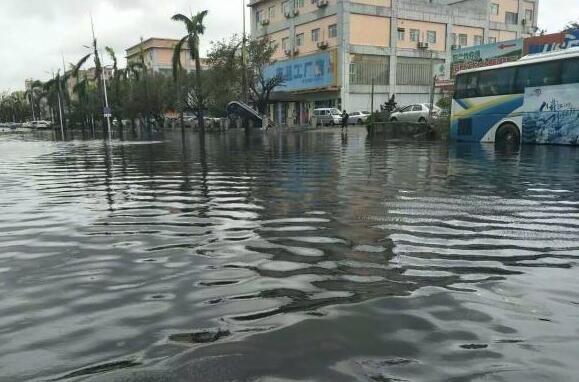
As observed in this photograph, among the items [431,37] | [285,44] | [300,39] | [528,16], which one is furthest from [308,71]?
[528,16]

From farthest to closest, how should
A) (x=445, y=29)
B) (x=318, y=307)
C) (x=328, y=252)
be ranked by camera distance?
(x=445, y=29)
(x=328, y=252)
(x=318, y=307)

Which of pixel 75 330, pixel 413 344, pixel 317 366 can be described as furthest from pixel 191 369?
pixel 413 344

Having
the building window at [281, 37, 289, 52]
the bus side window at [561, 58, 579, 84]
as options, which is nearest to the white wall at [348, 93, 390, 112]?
the building window at [281, 37, 289, 52]

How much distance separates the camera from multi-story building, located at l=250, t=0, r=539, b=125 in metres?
53.2

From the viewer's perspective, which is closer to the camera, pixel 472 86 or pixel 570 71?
pixel 570 71

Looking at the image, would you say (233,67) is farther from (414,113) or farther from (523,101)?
(523,101)

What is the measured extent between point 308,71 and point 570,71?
132 feet

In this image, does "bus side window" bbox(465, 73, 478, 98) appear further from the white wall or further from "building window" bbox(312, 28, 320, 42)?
"building window" bbox(312, 28, 320, 42)

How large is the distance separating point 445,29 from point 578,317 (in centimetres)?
6005

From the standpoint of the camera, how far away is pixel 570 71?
61.0ft

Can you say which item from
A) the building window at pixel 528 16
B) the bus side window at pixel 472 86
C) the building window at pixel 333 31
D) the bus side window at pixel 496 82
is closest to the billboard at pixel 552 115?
the bus side window at pixel 496 82

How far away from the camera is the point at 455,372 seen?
2799 mm

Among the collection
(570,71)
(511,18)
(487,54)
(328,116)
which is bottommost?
(328,116)

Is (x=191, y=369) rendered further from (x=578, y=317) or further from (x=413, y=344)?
(x=578, y=317)
